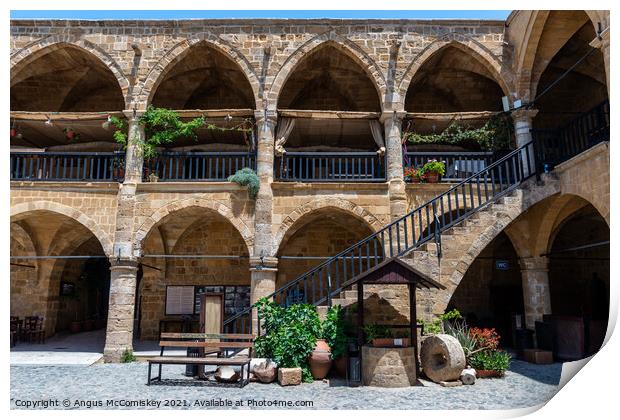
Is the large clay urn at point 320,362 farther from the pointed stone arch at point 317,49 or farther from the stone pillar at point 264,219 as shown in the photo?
the pointed stone arch at point 317,49

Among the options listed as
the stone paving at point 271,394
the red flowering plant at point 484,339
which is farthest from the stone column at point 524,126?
the stone paving at point 271,394

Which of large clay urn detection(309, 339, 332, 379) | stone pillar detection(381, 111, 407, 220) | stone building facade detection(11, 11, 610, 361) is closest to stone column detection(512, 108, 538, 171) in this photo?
stone building facade detection(11, 11, 610, 361)

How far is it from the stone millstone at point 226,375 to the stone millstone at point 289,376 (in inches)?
27.0

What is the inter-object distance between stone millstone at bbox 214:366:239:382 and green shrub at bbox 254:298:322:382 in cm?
64

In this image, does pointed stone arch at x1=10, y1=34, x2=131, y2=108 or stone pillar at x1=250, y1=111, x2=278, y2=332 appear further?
pointed stone arch at x1=10, y1=34, x2=131, y2=108

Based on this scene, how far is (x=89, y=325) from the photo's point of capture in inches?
560

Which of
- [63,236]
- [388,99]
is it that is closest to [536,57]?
[388,99]

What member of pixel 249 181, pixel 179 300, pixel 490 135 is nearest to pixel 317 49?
pixel 249 181

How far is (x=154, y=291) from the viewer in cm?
1266

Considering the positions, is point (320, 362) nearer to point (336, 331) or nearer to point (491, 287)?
point (336, 331)

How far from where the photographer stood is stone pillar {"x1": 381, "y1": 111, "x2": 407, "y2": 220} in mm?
10102

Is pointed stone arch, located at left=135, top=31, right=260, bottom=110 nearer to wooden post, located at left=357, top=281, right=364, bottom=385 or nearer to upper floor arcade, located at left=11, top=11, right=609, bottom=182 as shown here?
upper floor arcade, located at left=11, top=11, right=609, bottom=182

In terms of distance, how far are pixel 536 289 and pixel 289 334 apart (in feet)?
19.0

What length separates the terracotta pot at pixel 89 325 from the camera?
14.0 m
